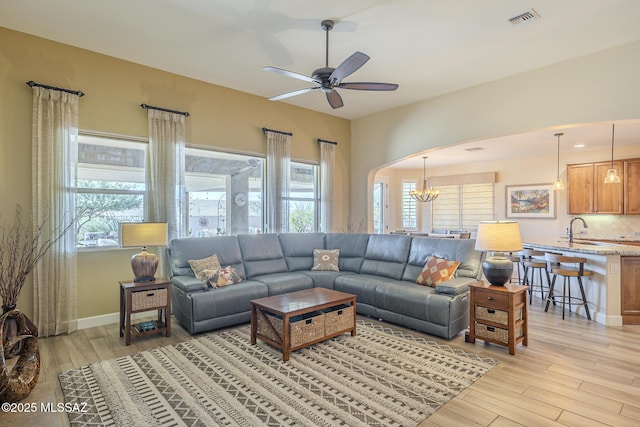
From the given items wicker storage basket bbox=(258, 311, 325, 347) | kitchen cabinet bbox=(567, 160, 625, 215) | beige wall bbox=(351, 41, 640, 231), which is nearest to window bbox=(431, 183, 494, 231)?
kitchen cabinet bbox=(567, 160, 625, 215)

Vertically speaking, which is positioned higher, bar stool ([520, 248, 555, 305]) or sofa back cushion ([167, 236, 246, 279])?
sofa back cushion ([167, 236, 246, 279])

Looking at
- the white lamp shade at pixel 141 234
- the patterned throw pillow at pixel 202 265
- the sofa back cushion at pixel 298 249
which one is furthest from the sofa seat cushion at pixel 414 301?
the white lamp shade at pixel 141 234

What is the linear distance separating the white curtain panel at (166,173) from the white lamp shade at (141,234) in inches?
30.0

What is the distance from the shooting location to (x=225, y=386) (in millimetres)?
2684

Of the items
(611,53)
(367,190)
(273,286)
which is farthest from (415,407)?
(367,190)

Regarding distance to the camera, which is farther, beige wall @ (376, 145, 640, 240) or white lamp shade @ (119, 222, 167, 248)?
beige wall @ (376, 145, 640, 240)

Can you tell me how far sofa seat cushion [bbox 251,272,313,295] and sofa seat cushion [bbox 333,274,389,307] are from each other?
1.45 feet

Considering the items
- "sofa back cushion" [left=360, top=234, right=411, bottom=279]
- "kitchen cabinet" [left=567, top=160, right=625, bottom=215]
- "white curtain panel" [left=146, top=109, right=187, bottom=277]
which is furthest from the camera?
"kitchen cabinet" [left=567, top=160, right=625, bottom=215]

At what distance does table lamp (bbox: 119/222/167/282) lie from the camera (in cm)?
367

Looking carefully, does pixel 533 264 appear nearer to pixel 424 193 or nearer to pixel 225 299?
pixel 424 193

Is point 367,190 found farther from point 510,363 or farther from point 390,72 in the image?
point 510,363

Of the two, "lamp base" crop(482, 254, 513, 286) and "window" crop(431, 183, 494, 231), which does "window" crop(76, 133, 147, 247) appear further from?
"window" crop(431, 183, 494, 231)

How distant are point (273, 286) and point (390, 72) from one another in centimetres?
329

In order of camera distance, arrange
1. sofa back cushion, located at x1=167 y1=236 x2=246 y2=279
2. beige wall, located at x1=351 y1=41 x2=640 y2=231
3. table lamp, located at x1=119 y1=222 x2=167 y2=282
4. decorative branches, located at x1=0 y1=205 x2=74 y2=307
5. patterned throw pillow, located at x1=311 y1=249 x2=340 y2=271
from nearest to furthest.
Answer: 1. decorative branches, located at x1=0 y1=205 x2=74 y2=307
2. table lamp, located at x1=119 y1=222 x2=167 y2=282
3. beige wall, located at x1=351 y1=41 x2=640 y2=231
4. sofa back cushion, located at x1=167 y1=236 x2=246 y2=279
5. patterned throw pillow, located at x1=311 y1=249 x2=340 y2=271
